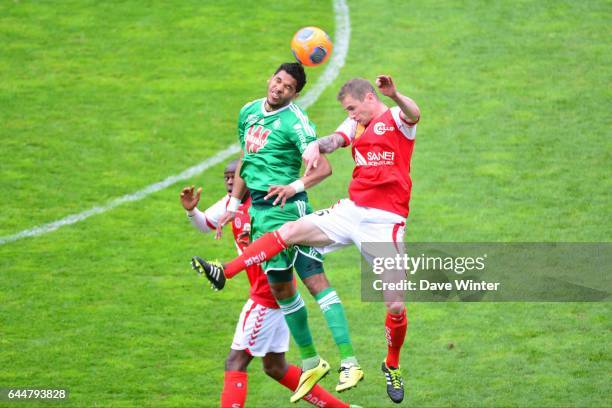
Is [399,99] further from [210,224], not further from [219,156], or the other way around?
[219,156]

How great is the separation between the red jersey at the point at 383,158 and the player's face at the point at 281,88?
0.59 m

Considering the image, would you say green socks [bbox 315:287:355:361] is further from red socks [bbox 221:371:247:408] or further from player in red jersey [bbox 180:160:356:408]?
red socks [bbox 221:371:247:408]

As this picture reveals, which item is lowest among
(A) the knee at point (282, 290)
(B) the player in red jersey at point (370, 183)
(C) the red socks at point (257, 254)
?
(A) the knee at point (282, 290)

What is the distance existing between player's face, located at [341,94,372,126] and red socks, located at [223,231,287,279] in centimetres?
135

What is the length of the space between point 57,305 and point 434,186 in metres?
5.88

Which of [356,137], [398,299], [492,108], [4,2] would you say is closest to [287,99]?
[356,137]

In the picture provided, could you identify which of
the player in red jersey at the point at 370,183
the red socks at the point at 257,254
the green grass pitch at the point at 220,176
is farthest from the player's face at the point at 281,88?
the green grass pitch at the point at 220,176

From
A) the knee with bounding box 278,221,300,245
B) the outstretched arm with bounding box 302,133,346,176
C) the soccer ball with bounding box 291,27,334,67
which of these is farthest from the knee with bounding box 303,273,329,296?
the soccer ball with bounding box 291,27,334,67

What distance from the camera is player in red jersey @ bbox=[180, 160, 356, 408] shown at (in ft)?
36.4

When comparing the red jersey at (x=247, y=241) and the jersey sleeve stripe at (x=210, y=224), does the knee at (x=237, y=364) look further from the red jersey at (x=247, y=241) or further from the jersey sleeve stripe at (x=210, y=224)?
the jersey sleeve stripe at (x=210, y=224)

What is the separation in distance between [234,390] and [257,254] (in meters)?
1.53

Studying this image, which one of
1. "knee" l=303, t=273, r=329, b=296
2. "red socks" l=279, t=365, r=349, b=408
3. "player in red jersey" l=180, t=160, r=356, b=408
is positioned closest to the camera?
"knee" l=303, t=273, r=329, b=296

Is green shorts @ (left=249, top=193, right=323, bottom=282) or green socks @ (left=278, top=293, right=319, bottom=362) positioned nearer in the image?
green shorts @ (left=249, top=193, right=323, bottom=282)

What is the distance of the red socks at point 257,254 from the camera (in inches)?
410
